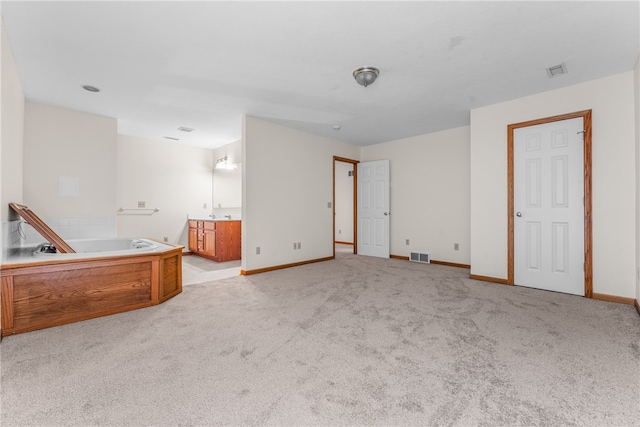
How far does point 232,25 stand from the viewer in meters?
2.16

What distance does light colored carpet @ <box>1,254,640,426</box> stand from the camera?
4.51 feet

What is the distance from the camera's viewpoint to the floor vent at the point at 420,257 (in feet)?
17.0

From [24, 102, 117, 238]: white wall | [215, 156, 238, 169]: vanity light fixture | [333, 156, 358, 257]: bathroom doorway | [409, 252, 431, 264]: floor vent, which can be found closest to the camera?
[24, 102, 117, 238]: white wall

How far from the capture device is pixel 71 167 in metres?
4.00

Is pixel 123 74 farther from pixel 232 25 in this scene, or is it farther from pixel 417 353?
pixel 417 353

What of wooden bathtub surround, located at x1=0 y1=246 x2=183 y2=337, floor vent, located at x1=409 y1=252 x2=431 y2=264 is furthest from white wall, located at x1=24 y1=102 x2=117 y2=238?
floor vent, located at x1=409 y1=252 x2=431 y2=264

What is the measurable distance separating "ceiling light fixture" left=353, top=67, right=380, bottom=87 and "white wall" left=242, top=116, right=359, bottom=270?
1.99 meters

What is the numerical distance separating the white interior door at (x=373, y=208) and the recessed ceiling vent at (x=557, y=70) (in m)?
3.02

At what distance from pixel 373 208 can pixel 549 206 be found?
302 centimetres

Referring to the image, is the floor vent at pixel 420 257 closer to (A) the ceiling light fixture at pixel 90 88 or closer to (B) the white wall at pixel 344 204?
(B) the white wall at pixel 344 204

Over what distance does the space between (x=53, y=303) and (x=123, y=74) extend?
2262mm

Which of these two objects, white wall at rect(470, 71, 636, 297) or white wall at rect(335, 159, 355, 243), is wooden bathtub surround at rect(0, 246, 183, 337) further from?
white wall at rect(335, 159, 355, 243)

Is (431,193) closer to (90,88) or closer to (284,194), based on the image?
(284,194)

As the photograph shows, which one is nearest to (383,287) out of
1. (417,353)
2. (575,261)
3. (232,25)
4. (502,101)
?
(417,353)
